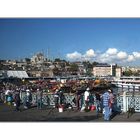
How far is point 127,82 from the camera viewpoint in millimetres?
30078

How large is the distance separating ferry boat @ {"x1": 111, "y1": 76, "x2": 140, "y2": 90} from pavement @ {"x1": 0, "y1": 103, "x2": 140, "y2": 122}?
33.0 feet

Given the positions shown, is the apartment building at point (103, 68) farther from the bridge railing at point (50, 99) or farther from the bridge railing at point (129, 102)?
the bridge railing at point (129, 102)

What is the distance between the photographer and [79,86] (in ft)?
79.6

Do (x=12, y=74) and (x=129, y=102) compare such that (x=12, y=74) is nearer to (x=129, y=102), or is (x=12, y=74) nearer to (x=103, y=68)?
(x=103, y=68)

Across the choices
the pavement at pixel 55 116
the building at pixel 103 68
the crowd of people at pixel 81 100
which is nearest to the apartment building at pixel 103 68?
the building at pixel 103 68

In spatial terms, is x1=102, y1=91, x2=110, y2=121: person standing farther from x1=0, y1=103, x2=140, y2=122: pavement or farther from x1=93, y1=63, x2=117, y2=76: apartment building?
x1=93, y1=63, x2=117, y2=76: apartment building

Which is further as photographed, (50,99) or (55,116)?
(50,99)

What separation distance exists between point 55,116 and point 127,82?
17771 mm

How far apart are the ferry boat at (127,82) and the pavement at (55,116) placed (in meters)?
10.1

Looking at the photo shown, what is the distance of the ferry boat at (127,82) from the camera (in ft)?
78.8

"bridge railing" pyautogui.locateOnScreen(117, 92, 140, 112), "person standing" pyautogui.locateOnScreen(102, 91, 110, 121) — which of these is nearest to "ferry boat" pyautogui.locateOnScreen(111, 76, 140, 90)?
"bridge railing" pyautogui.locateOnScreen(117, 92, 140, 112)

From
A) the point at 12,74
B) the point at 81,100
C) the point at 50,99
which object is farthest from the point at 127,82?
the point at 81,100
